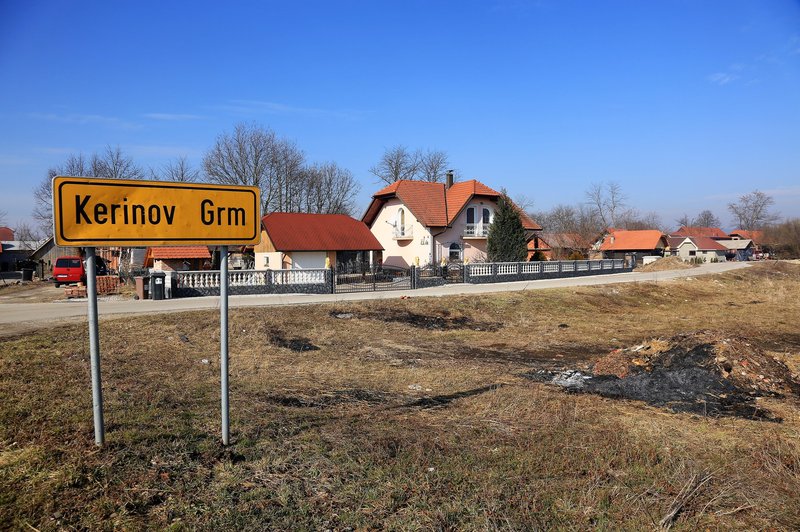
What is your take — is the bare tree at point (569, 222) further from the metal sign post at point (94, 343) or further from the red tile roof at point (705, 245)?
the metal sign post at point (94, 343)

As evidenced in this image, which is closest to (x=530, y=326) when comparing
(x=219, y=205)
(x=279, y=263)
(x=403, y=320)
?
(x=403, y=320)

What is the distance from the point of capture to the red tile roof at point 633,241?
69.7 meters

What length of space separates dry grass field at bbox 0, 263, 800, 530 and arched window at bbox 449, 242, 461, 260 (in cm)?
3043

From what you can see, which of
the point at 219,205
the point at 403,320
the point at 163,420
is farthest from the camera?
the point at 403,320

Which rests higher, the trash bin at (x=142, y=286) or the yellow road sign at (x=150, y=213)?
the yellow road sign at (x=150, y=213)

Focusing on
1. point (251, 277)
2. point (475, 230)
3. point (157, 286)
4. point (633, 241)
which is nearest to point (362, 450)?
point (157, 286)

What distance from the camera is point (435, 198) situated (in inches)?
1651

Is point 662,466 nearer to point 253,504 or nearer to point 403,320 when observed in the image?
point 253,504

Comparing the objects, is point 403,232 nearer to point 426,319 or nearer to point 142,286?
point 142,286

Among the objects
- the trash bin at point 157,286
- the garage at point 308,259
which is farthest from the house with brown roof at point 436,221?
the trash bin at point 157,286

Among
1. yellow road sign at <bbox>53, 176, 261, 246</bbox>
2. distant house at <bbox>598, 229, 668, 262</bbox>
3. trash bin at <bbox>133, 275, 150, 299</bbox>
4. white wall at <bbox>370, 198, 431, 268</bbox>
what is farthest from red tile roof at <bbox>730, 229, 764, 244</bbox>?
yellow road sign at <bbox>53, 176, 261, 246</bbox>

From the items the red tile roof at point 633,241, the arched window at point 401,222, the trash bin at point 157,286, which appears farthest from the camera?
the red tile roof at point 633,241

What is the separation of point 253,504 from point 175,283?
1877 cm

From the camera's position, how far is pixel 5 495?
3.49 m
